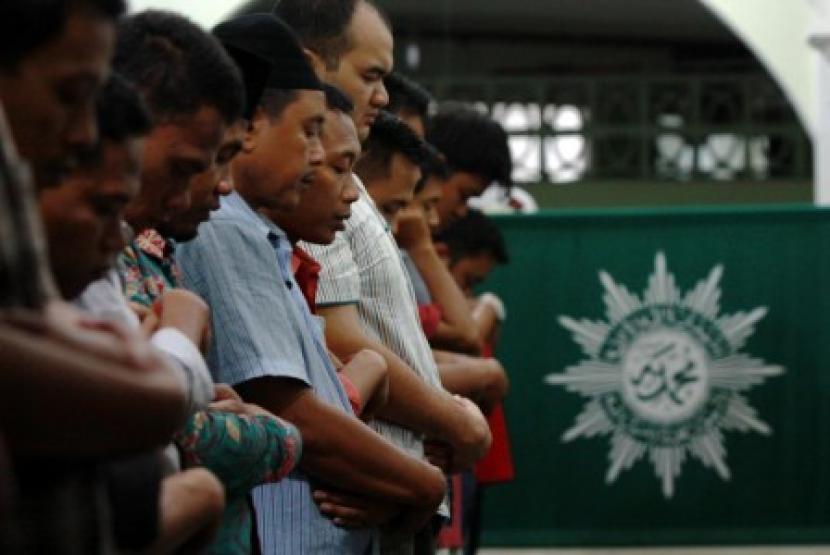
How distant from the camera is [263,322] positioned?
12.6ft

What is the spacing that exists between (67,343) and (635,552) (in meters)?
8.89

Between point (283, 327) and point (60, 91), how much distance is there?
1436mm

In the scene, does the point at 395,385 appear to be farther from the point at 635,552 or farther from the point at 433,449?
the point at 635,552

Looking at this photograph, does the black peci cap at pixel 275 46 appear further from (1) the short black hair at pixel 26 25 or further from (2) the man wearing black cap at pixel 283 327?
(1) the short black hair at pixel 26 25

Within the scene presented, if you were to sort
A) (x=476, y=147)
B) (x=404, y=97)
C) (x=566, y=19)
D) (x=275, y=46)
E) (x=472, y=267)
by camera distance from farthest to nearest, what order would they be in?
(x=566, y=19) < (x=472, y=267) < (x=476, y=147) < (x=404, y=97) < (x=275, y=46)

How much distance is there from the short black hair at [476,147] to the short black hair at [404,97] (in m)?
1.26

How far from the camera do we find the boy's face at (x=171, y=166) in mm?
3412

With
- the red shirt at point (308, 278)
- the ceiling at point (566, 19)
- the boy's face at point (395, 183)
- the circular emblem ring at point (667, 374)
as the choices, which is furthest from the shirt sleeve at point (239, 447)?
the ceiling at point (566, 19)

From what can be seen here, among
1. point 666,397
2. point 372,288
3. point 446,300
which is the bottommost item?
point 666,397

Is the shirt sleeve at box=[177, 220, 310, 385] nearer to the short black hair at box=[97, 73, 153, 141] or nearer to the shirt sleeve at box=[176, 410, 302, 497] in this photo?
the shirt sleeve at box=[176, 410, 302, 497]

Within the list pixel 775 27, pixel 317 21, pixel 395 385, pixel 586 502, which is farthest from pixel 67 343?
pixel 775 27

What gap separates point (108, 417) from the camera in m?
2.31

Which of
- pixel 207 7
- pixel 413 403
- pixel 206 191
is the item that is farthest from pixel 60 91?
pixel 207 7

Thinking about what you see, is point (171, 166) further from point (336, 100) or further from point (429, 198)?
point (429, 198)
